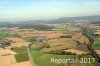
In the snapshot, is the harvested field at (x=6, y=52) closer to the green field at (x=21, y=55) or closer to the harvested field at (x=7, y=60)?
the green field at (x=21, y=55)

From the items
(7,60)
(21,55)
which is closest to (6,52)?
(21,55)

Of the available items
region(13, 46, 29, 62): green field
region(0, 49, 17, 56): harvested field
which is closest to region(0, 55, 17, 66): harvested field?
region(13, 46, 29, 62): green field

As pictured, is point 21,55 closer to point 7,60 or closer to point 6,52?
point 7,60

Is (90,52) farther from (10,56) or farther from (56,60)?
(10,56)

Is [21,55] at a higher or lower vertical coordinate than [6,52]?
lower

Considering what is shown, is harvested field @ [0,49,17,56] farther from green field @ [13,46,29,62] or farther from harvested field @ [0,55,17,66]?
harvested field @ [0,55,17,66]

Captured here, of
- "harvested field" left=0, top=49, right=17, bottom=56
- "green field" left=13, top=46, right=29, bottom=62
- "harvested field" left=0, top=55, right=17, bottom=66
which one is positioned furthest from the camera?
"harvested field" left=0, top=49, right=17, bottom=56

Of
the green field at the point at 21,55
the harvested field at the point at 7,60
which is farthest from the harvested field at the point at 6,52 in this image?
the harvested field at the point at 7,60

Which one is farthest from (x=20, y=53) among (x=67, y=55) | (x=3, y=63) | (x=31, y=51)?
(x=67, y=55)

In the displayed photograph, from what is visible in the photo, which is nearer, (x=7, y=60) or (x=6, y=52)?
(x=7, y=60)

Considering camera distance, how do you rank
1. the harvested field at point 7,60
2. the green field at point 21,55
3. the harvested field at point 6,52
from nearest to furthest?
the harvested field at point 7,60 < the green field at point 21,55 < the harvested field at point 6,52

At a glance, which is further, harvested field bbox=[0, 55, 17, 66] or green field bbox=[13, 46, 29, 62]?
green field bbox=[13, 46, 29, 62]
